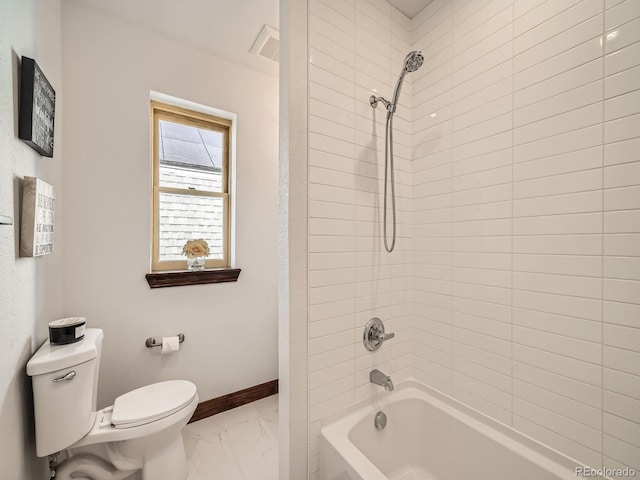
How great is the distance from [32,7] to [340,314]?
6.51 feet

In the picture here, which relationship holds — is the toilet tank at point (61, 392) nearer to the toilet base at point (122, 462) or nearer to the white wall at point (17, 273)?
the white wall at point (17, 273)

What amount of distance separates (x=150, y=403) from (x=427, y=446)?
1.49 metres

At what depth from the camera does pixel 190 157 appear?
2.14 meters

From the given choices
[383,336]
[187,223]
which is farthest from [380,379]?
[187,223]

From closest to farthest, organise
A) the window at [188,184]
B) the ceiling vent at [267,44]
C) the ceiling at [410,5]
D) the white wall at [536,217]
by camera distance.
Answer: the white wall at [536,217] < the ceiling at [410,5] < the ceiling vent at [267,44] < the window at [188,184]

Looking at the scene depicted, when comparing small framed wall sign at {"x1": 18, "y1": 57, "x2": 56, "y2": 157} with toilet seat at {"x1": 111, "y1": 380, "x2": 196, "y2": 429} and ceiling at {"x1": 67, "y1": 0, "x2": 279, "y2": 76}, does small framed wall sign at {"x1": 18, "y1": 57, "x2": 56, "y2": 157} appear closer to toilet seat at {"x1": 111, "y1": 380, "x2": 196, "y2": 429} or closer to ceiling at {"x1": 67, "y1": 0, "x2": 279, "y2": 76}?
ceiling at {"x1": 67, "y1": 0, "x2": 279, "y2": 76}

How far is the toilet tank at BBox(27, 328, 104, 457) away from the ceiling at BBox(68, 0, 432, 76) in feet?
6.65

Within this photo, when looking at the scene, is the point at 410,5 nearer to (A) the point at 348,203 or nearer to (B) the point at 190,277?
(A) the point at 348,203

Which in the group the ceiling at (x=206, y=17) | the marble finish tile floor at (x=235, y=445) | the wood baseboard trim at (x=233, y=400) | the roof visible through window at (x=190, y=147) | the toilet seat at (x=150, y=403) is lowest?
the marble finish tile floor at (x=235, y=445)

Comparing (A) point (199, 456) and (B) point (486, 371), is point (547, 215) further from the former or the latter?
(A) point (199, 456)

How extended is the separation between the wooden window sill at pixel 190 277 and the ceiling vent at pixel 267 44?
5.70ft

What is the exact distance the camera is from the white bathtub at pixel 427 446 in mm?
976

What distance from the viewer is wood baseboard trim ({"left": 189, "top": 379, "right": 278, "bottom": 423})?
2014mm

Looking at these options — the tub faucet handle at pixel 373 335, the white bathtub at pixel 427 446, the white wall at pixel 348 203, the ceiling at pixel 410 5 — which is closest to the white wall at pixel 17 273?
the white wall at pixel 348 203
